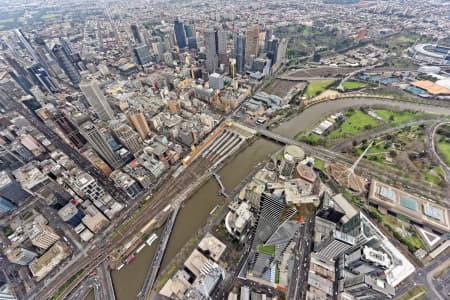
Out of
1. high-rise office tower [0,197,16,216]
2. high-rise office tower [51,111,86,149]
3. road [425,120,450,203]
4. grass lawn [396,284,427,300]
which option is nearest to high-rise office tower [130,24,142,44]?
high-rise office tower [51,111,86,149]

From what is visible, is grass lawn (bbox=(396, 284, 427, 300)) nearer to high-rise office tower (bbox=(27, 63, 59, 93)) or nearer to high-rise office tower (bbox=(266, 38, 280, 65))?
high-rise office tower (bbox=(266, 38, 280, 65))

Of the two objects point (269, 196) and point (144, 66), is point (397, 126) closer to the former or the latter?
point (269, 196)


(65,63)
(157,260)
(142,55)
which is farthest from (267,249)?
(142,55)

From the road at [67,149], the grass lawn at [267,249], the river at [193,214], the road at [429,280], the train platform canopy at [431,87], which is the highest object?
the train platform canopy at [431,87]

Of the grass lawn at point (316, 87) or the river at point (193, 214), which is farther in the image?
the grass lawn at point (316, 87)

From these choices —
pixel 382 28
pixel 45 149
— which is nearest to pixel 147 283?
pixel 45 149

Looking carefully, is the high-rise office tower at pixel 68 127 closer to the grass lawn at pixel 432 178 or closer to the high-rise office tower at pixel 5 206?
the high-rise office tower at pixel 5 206

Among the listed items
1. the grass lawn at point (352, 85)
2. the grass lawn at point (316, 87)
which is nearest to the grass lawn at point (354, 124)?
the grass lawn at point (352, 85)
